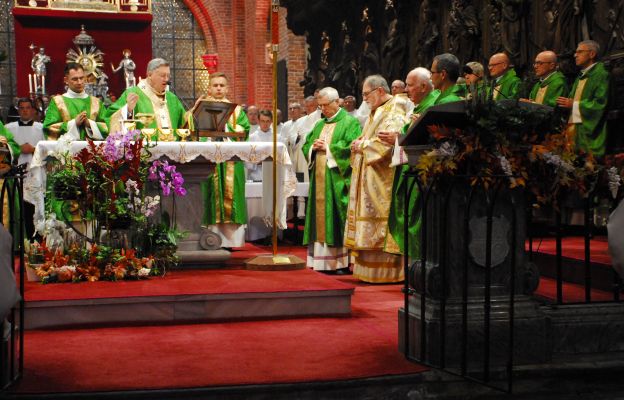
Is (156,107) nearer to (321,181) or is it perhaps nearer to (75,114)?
(75,114)

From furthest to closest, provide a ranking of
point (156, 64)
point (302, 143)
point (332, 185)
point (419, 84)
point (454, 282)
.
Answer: point (302, 143) < point (332, 185) < point (156, 64) < point (419, 84) < point (454, 282)

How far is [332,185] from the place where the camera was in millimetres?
8930

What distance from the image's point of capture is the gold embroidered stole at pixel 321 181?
8.95m

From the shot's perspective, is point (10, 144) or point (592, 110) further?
point (10, 144)

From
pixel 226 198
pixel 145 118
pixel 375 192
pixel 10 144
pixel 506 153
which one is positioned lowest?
pixel 226 198

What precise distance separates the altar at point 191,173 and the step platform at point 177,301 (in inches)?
44.8

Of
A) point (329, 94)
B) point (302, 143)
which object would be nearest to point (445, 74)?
point (329, 94)

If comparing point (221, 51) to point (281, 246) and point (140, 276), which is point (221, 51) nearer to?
point (281, 246)

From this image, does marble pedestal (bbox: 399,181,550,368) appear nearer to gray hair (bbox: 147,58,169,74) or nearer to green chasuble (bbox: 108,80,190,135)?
green chasuble (bbox: 108,80,190,135)

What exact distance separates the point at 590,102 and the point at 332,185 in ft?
8.70

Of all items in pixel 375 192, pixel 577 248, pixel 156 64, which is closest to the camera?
pixel 577 248

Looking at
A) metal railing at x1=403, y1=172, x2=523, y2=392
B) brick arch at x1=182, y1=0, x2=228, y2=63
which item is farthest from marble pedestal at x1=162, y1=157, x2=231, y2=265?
brick arch at x1=182, y1=0, x2=228, y2=63

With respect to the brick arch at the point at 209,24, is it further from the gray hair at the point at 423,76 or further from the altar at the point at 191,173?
the gray hair at the point at 423,76

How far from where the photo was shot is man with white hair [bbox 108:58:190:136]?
824 cm
